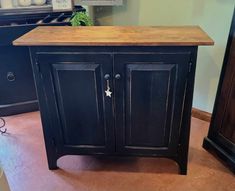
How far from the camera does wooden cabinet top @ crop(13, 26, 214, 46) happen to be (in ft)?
4.08

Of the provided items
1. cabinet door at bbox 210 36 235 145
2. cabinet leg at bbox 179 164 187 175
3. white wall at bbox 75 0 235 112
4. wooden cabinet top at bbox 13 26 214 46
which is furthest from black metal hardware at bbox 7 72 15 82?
cabinet door at bbox 210 36 235 145

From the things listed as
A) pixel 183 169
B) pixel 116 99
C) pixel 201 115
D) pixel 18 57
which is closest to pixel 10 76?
pixel 18 57

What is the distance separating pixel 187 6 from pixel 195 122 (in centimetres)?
101

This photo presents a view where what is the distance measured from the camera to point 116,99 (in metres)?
1.43

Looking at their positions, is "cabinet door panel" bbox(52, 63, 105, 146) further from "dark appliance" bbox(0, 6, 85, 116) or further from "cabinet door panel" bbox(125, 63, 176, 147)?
"dark appliance" bbox(0, 6, 85, 116)

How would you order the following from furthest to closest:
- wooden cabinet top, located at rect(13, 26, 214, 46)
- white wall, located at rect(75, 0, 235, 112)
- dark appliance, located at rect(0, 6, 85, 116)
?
1. dark appliance, located at rect(0, 6, 85, 116)
2. white wall, located at rect(75, 0, 235, 112)
3. wooden cabinet top, located at rect(13, 26, 214, 46)

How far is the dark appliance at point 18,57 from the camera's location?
1990mm

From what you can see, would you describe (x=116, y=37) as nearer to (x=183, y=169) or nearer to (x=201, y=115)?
(x=183, y=169)

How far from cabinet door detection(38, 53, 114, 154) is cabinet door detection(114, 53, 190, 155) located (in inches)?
3.1

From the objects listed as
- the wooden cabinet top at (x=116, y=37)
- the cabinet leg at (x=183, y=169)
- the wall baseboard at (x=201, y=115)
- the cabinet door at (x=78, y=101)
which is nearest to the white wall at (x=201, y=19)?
the wall baseboard at (x=201, y=115)

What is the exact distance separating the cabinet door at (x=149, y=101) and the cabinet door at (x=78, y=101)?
3.1 inches

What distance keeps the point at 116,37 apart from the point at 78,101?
44cm

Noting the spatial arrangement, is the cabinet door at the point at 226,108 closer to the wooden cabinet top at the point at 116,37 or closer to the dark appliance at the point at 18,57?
the wooden cabinet top at the point at 116,37

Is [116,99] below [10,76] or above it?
above
